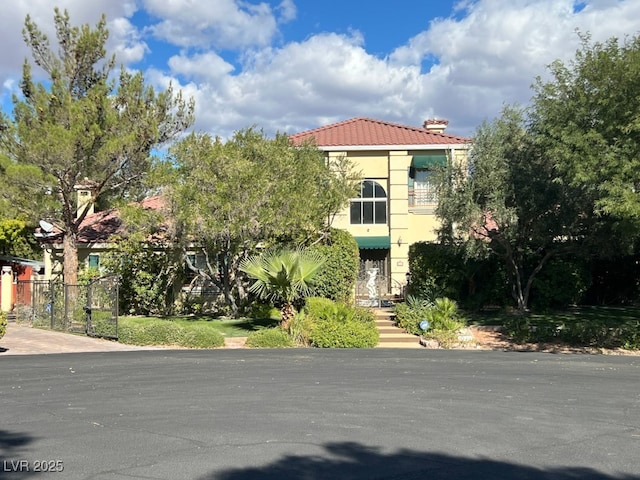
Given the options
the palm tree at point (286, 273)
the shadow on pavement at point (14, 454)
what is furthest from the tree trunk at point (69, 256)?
the shadow on pavement at point (14, 454)

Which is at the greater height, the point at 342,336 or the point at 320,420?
the point at 342,336

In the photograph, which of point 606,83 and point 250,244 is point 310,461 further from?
point 250,244

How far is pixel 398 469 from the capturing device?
5.90 m

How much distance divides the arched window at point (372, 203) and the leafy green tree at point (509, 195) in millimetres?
8979

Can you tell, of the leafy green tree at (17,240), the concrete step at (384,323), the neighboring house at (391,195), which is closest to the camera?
the concrete step at (384,323)

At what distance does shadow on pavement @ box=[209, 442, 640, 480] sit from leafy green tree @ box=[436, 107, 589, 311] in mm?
14152

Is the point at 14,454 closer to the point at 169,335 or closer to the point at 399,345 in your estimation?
the point at 169,335

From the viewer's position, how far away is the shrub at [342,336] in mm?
17484

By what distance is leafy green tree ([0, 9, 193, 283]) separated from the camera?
65.1 feet

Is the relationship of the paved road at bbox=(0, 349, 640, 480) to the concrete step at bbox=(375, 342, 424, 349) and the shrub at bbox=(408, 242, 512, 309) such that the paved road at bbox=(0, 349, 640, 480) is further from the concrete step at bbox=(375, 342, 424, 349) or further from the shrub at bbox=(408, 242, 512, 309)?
the shrub at bbox=(408, 242, 512, 309)

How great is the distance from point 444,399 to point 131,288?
1693 centimetres

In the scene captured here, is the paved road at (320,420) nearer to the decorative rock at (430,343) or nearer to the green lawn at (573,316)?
the decorative rock at (430,343)

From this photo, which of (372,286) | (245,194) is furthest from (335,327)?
(372,286)

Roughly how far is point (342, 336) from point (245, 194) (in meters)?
5.43
